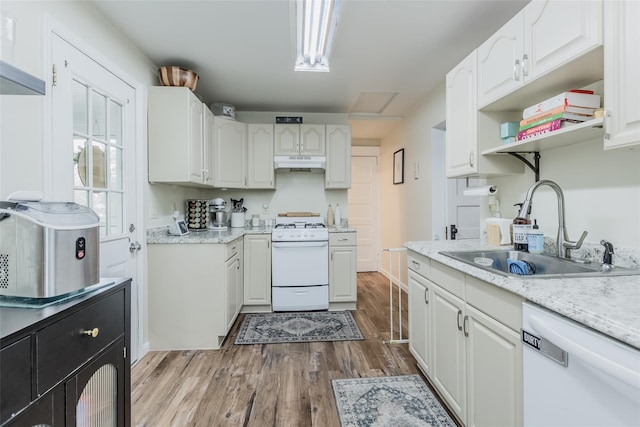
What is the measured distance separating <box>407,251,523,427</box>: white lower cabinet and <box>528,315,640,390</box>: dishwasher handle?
0.53ft

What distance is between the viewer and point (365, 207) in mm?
5121

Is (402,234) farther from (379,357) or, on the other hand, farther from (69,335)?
(69,335)

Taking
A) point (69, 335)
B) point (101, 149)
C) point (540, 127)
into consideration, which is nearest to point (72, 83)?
point (101, 149)

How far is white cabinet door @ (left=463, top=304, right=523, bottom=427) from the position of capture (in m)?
1.07

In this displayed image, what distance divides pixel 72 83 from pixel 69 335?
1.47 m

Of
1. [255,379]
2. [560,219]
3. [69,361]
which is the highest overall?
[560,219]

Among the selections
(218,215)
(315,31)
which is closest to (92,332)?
(315,31)

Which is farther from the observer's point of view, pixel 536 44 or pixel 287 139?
pixel 287 139

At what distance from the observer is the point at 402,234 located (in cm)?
408

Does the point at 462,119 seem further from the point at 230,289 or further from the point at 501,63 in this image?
the point at 230,289

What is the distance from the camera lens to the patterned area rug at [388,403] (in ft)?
5.06

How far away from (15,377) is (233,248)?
200cm

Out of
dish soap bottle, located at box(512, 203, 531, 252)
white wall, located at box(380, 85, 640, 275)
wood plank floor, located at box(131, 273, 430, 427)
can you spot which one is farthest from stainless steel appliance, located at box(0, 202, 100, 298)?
white wall, located at box(380, 85, 640, 275)

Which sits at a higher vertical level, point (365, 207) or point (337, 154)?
point (337, 154)
